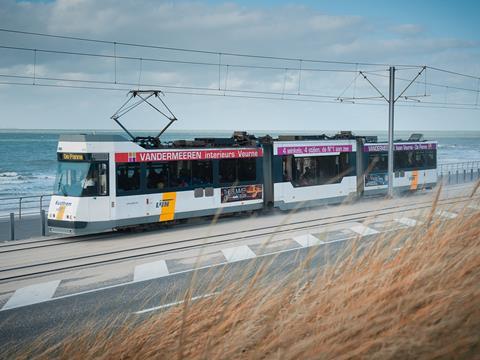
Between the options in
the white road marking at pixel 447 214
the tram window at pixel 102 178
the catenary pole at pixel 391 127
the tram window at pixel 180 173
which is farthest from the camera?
the catenary pole at pixel 391 127

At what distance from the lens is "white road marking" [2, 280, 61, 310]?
9250 millimetres

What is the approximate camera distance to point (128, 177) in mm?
15094

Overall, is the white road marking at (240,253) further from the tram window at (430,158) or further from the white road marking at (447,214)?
the tram window at (430,158)

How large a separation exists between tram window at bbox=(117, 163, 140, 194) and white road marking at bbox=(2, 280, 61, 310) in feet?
15.5

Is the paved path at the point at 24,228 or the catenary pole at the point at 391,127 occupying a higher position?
the catenary pole at the point at 391,127

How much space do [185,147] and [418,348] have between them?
14413 mm

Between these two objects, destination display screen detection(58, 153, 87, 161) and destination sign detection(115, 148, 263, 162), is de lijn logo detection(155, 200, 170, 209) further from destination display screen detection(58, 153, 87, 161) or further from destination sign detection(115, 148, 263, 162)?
destination display screen detection(58, 153, 87, 161)

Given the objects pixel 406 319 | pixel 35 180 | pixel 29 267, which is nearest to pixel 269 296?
pixel 406 319

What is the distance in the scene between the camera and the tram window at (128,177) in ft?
48.9

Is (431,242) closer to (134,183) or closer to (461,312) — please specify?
(461,312)

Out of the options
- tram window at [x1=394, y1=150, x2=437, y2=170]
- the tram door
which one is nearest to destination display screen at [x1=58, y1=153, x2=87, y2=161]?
the tram door

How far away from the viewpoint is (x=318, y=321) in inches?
110

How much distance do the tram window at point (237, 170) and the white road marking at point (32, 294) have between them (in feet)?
25.9

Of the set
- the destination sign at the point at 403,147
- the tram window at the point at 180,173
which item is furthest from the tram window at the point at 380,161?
the tram window at the point at 180,173
